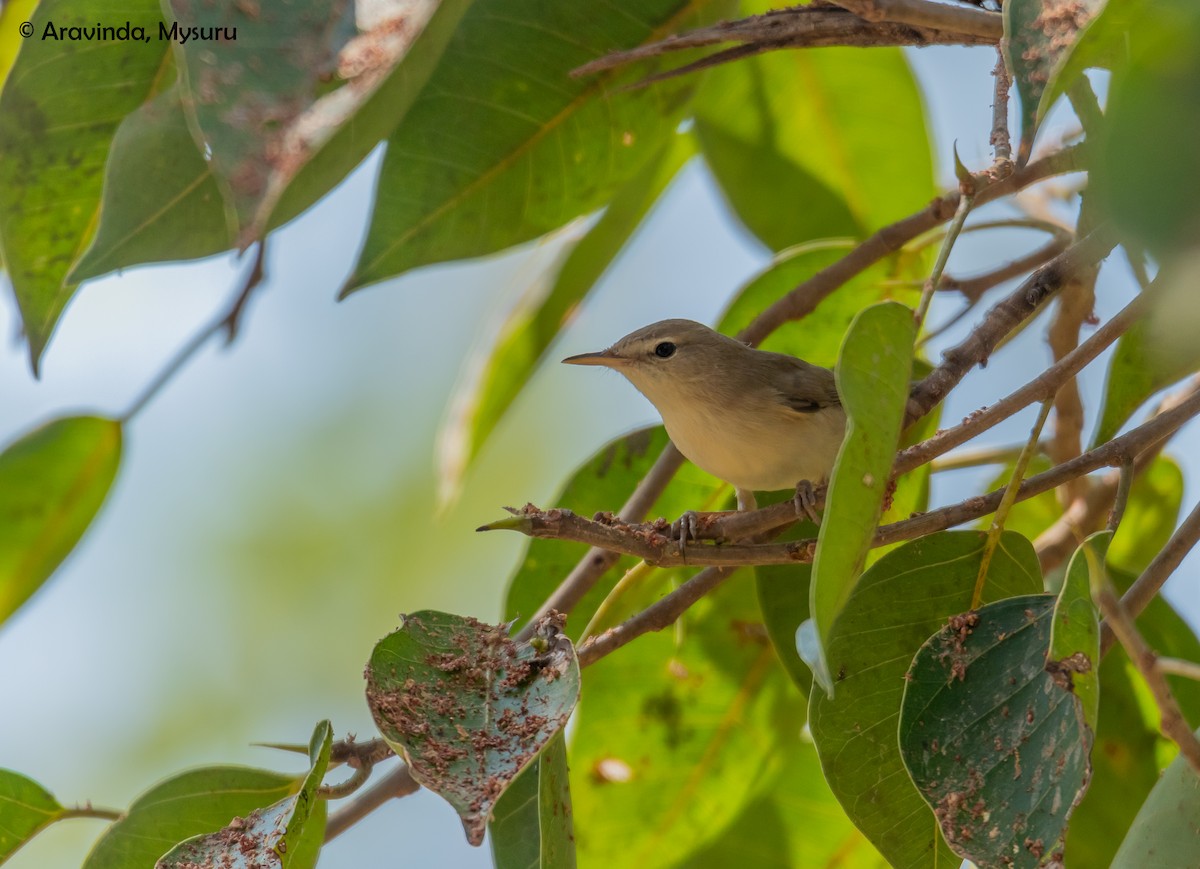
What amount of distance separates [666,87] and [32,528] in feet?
5.00

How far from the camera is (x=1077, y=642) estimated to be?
117cm

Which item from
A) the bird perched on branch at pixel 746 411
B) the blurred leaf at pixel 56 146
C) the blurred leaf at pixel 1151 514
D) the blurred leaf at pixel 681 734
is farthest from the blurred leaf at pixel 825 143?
the blurred leaf at pixel 56 146

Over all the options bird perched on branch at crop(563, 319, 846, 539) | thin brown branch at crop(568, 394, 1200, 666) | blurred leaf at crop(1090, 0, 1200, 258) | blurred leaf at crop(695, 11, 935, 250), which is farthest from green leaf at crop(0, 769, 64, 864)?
blurred leaf at crop(695, 11, 935, 250)

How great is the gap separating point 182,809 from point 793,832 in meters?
1.21

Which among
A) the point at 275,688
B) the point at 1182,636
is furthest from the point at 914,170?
the point at 275,688

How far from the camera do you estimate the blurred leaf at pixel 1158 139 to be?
73 cm

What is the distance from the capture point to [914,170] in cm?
295

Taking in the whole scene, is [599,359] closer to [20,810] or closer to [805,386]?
[805,386]

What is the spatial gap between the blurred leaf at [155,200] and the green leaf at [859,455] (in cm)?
95

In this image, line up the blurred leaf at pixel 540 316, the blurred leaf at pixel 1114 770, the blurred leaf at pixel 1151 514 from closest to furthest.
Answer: the blurred leaf at pixel 1114 770 → the blurred leaf at pixel 1151 514 → the blurred leaf at pixel 540 316

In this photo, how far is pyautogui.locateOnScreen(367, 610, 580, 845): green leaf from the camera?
1.17 metres

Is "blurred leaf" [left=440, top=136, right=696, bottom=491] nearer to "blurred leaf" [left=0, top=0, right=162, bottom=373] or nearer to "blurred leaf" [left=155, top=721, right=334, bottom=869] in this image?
"blurred leaf" [left=0, top=0, right=162, bottom=373]

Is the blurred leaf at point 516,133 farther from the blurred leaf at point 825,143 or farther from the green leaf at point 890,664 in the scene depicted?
the green leaf at point 890,664

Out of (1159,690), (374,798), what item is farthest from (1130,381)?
(374,798)
